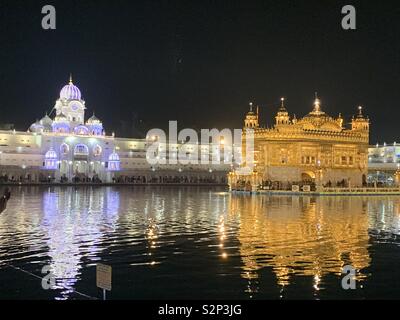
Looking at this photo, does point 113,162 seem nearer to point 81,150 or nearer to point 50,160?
point 81,150

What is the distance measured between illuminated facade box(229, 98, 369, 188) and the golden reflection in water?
29.8 m

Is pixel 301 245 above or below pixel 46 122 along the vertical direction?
below

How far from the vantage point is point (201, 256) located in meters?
15.9

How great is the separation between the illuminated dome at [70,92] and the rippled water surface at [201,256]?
2958 inches

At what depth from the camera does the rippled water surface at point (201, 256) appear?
11.9 metres

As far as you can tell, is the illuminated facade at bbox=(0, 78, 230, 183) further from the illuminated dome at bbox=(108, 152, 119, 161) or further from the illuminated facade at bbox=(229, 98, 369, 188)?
the illuminated facade at bbox=(229, 98, 369, 188)

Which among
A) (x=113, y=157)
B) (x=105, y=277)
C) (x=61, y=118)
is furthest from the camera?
(x=113, y=157)

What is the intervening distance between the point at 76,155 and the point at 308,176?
48.5m

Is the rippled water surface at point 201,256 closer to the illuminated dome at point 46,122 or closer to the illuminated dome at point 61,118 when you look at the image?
the illuminated dome at point 61,118

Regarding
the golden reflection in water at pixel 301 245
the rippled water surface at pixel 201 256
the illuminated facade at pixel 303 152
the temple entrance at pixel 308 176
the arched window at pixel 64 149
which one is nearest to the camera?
the rippled water surface at pixel 201 256

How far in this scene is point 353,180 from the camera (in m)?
62.4

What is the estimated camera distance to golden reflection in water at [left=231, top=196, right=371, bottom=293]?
1375cm

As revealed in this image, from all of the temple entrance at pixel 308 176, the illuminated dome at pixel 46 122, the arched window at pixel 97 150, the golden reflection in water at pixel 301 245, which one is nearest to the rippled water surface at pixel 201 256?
the golden reflection in water at pixel 301 245

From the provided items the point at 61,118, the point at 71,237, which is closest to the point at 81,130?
the point at 61,118
